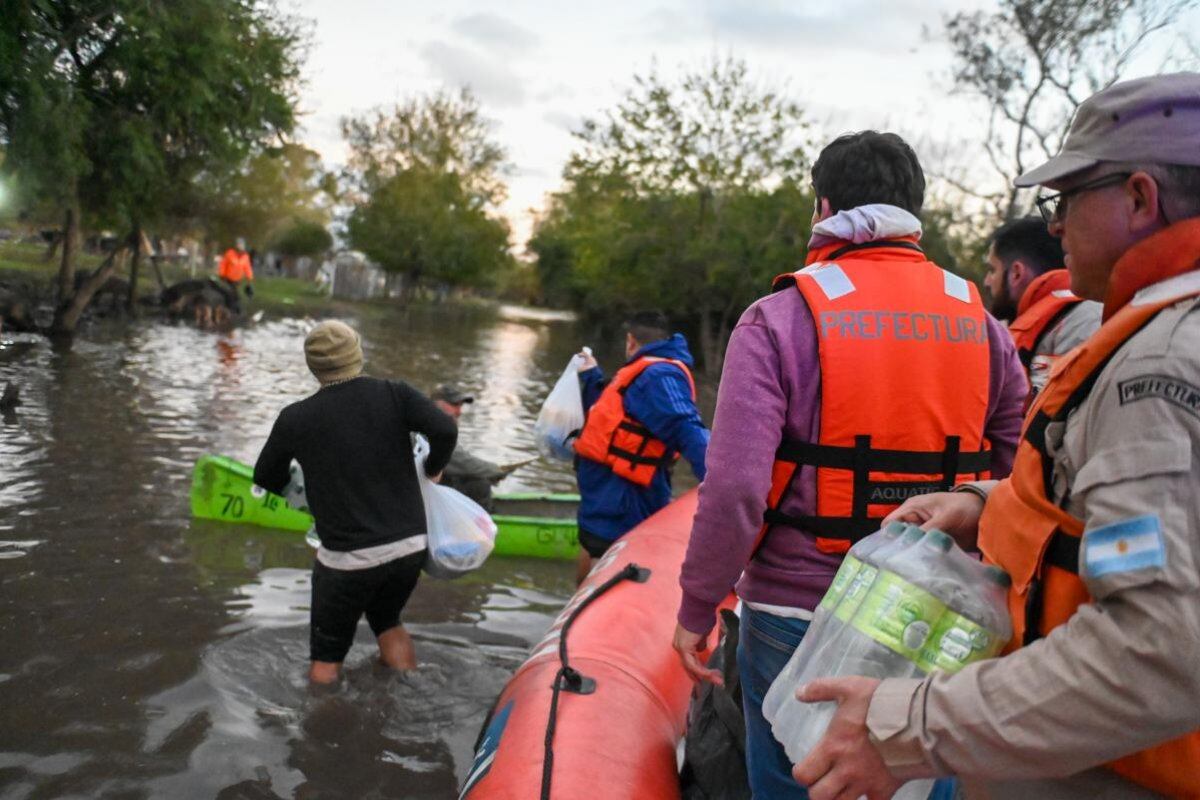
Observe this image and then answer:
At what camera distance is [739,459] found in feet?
7.39

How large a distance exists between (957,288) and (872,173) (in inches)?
15.6

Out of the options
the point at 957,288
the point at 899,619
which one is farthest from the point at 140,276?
the point at 899,619

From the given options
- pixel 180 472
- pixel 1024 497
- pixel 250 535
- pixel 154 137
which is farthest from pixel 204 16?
pixel 1024 497

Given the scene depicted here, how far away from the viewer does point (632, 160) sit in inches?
1090

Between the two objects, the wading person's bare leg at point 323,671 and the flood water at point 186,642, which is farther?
the wading person's bare leg at point 323,671

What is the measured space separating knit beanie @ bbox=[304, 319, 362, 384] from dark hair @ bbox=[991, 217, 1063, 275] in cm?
283

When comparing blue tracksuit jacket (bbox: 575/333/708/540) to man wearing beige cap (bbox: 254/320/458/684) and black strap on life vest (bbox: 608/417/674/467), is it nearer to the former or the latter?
black strap on life vest (bbox: 608/417/674/467)

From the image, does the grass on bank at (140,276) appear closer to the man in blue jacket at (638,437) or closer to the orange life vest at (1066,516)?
the man in blue jacket at (638,437)

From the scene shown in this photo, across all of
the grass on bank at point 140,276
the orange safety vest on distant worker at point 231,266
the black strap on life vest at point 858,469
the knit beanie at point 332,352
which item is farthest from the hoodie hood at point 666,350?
the orange safety vest on distant worker at point 231,266

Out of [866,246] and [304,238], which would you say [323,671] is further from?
[304,238]

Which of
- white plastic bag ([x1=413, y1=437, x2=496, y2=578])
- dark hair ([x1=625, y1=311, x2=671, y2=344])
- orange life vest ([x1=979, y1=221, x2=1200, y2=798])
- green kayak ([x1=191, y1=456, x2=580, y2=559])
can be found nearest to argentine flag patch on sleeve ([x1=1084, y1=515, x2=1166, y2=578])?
orange life vest ([x1=979, y1=221, x2=1200, y2=798])

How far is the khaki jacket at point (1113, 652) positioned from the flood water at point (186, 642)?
128 inches

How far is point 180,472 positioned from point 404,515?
541 cm

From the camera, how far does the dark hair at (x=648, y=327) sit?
502 cm
